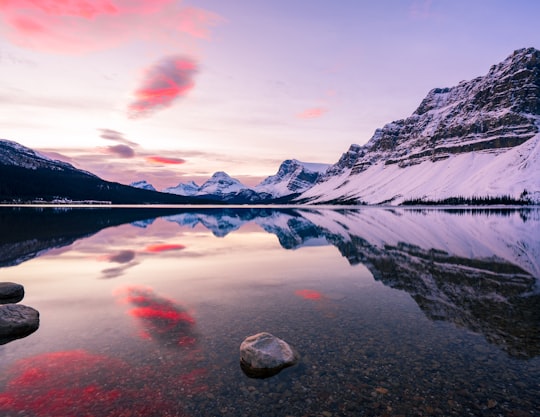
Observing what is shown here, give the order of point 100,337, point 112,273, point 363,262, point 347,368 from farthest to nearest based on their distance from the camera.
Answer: point 363,262, point 112,273, point 100,337, point 347,368

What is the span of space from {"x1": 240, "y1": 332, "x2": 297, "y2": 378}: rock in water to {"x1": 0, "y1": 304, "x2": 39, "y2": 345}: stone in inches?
449

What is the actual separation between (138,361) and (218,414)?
16.3 ft

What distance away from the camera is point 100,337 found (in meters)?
16.5

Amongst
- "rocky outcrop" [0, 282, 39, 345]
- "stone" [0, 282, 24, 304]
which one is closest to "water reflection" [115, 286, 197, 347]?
"rocky outcrop" [0, 282, 39, 345]

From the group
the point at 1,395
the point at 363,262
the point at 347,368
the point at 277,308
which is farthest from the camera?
the point at 363,262

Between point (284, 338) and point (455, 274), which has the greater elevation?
point (455, 274)

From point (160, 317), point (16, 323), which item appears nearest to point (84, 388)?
point (160, 317)

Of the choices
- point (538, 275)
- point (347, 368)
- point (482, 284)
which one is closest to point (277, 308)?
point (347, 368)

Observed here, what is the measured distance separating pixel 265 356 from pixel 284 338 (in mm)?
3040

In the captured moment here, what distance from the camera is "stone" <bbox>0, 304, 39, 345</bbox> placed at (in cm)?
1684

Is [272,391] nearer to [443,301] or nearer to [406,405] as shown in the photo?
[406,405]

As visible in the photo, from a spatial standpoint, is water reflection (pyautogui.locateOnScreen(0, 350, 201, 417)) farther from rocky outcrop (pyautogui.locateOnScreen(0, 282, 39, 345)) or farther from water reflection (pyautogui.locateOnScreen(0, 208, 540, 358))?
water reflection (pyautogui.locateOnScreen(0, 208, 540, 358))

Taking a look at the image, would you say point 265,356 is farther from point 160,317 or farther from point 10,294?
point 10,294

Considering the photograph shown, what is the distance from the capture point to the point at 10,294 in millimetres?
22703
